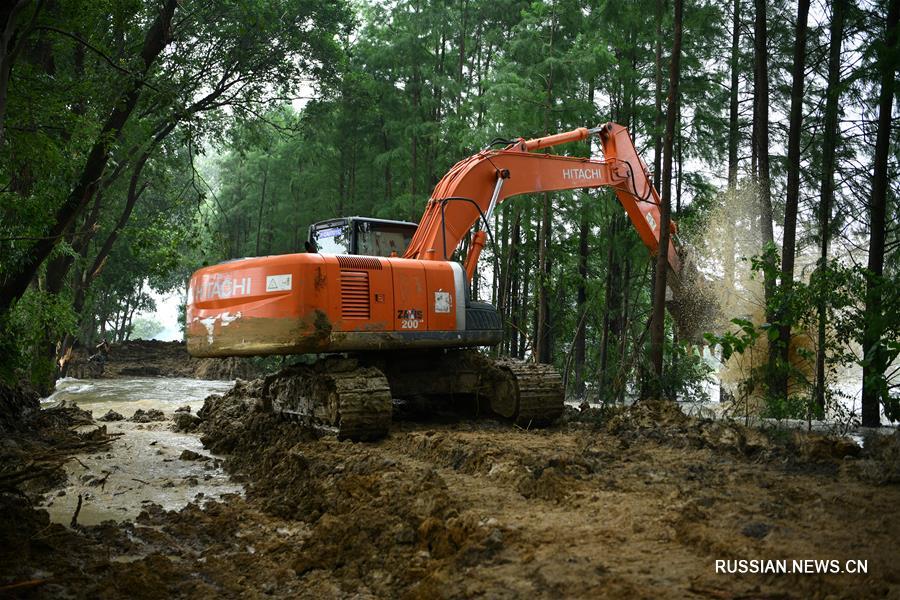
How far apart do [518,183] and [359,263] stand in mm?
3159

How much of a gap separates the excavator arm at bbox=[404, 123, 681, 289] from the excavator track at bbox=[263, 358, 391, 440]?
1796 millimetres

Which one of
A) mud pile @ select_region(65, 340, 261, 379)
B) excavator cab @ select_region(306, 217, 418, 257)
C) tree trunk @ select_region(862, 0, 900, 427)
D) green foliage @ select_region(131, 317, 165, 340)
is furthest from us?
green foliage @ select_region(131, 317, 165, 340)

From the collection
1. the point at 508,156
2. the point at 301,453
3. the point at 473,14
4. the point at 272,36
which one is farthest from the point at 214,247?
the point at 473,14

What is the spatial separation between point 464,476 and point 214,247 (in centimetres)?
492

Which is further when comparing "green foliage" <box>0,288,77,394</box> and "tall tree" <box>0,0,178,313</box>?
"green foliage" <box>0,288,77,394</box>

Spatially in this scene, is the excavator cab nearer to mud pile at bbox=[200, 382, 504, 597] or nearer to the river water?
mud pile at bbox=[200, 382, 504, 597]

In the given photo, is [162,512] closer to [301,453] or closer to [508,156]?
[301,453]

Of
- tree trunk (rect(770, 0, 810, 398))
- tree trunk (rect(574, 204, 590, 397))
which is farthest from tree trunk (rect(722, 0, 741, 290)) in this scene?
tree trunk (rect(574, 204, 590, 397))

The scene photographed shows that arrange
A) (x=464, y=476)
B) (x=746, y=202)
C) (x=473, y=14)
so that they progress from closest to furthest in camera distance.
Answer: (x=464, y=476)
(x=746, y=202)
(x=473, y=14)

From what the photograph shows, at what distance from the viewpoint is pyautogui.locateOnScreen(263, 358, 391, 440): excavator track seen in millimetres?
7336

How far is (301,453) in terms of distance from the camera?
7.06m

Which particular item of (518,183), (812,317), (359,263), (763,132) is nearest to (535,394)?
(359,263)

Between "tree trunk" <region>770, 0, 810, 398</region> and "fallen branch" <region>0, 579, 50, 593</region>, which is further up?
"tree trunk" <region>770, 0, 810, 398</region>

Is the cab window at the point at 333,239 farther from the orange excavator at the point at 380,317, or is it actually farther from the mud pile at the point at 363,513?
the mud pile at the point at 363,513
